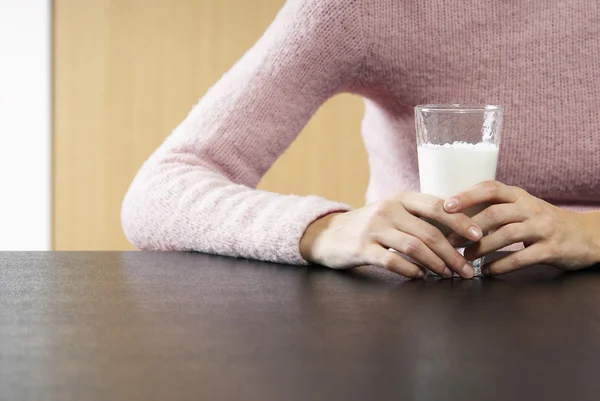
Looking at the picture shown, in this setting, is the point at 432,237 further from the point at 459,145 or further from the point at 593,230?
the point at 593,230

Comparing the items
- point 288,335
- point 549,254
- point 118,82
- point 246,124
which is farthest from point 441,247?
point 118,82

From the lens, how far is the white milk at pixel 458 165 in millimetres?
769

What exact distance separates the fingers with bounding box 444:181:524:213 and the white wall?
7.95 feet

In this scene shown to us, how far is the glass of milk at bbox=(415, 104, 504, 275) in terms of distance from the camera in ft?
2.52

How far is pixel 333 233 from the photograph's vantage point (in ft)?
2.66

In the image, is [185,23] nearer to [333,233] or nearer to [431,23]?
[431,23]

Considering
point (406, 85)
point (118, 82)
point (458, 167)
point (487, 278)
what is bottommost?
point (487, 278)

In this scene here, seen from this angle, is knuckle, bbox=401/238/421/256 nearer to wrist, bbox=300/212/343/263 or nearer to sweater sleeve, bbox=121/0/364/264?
wrist, bbox=300/212/343/263

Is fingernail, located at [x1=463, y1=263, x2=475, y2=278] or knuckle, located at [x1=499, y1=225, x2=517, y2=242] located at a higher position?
knuckle, located at [x1=499, y1=225, x2=517, y2=242]

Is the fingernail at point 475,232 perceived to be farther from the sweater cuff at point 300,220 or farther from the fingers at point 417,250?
the sweater cuff at point 300,220

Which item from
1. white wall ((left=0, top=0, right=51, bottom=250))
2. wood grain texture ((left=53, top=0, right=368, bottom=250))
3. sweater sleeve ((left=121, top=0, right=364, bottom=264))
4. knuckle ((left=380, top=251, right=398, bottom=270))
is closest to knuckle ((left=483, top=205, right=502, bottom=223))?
knuckle ((left=380, top=251, right=398, bottom=270))

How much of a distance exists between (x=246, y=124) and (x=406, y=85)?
24 cm

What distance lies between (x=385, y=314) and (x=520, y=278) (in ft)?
0.79

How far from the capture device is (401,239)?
76 cm
